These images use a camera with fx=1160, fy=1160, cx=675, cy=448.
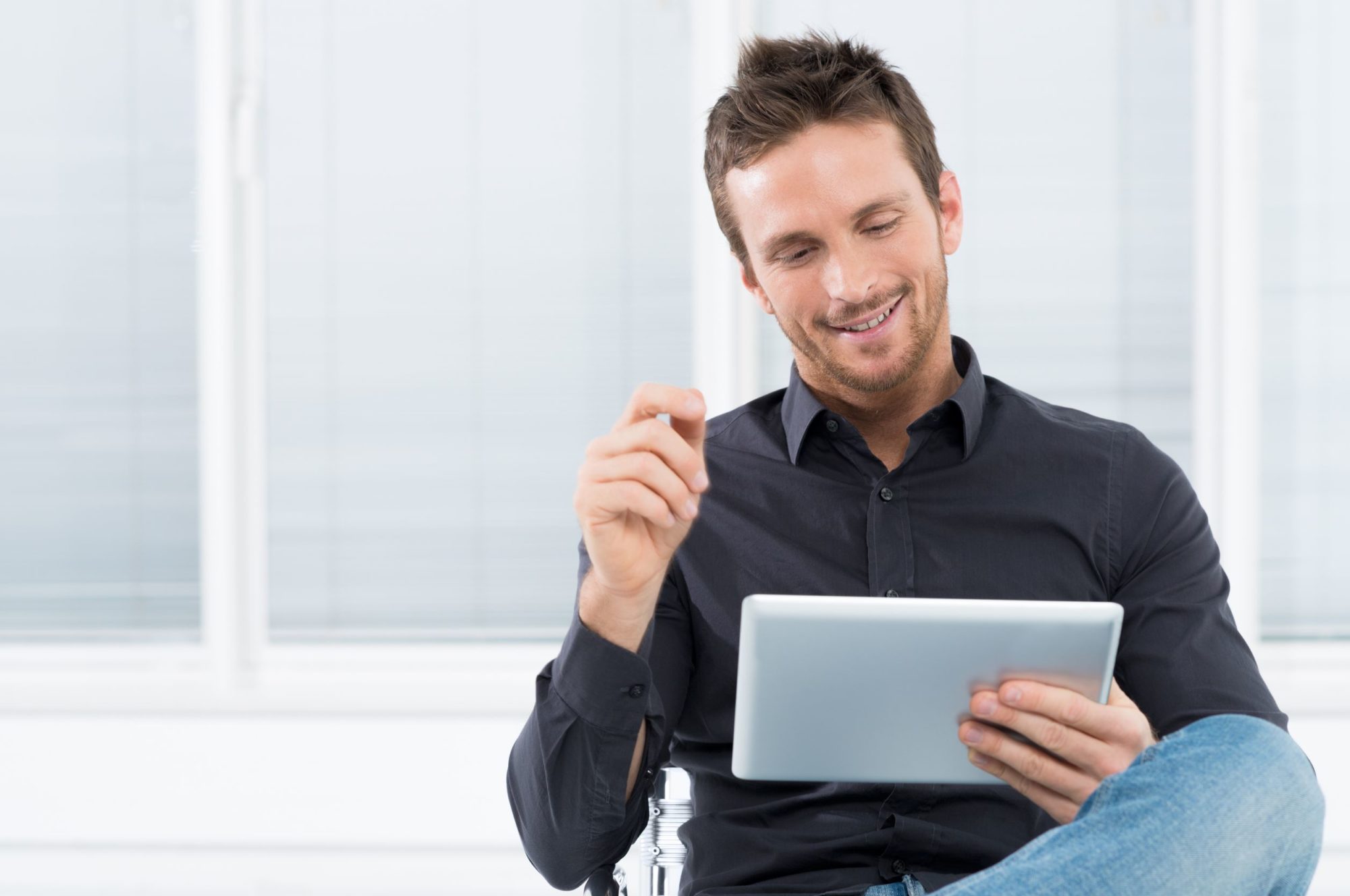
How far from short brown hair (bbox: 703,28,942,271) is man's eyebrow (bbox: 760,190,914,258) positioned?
3.0 inches

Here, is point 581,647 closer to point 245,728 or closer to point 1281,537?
point 245,728

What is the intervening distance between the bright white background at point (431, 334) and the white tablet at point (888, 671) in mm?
1812

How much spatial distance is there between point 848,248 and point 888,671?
61cm

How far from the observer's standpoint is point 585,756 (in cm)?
131

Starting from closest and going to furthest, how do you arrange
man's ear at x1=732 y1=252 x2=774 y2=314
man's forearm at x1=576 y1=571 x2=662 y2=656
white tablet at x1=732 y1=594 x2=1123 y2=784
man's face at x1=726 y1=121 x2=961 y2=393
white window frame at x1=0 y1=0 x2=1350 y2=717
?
white tablet at x1=732 y1=594 x2=1123 y2=784, man's forearm at x1=576 y1=571 x2=662 y2=656, man's face at x1=726 y1=121 x2=961 y2=393, man's ear at x1=732 y1=252 x2=774 y2=314, white window frame at x1=0 y1=0 x2=1350 y2=717

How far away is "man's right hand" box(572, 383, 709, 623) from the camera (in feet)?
3.65

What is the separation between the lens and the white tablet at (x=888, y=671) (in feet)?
3.47

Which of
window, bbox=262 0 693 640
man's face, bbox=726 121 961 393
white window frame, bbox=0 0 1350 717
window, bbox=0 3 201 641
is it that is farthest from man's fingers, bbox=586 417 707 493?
window, bbox=0 3 201 641

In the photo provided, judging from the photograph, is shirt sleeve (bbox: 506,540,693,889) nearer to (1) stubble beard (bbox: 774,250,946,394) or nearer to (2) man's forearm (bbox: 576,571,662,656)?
(2) man's forearm (bbox: 576,571,662,656)

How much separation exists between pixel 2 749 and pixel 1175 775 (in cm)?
294

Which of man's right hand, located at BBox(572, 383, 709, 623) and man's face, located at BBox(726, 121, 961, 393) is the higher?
man's face, located at BBox(726, 121, 961, 393)

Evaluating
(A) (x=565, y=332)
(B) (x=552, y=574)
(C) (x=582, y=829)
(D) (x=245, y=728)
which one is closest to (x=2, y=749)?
(D) (x=245, y=728)

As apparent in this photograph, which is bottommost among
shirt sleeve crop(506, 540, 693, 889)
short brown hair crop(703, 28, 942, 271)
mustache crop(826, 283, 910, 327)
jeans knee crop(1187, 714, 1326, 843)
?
shirt sleeve crop(506, 540, 693, 889)

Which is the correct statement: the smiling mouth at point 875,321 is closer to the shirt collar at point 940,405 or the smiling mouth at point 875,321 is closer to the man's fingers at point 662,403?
the shirt collar at point 940,405
